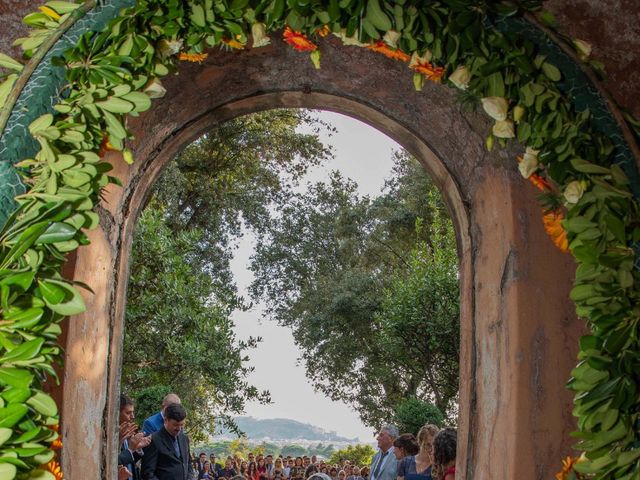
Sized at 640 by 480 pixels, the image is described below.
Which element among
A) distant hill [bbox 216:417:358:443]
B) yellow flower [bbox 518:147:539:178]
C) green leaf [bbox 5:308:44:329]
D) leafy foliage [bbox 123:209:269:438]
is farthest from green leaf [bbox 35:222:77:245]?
distant hill [bbox 216:417:358:443]

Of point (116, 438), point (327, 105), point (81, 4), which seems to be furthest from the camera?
point (327, 105)

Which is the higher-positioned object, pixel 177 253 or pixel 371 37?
pixel 177 253

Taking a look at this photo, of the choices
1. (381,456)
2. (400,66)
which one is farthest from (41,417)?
(381,456)

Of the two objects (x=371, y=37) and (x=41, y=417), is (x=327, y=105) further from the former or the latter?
(x=41, y=417)

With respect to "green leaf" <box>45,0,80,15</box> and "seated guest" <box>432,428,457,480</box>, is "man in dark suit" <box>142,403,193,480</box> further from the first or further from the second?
"green leaf" <box>45,0,80,15</box>

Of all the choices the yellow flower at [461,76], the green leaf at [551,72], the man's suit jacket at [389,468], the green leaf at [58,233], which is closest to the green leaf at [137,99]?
the green leaf at [58,233]

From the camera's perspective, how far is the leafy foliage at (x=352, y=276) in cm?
1617

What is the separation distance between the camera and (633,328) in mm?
2014

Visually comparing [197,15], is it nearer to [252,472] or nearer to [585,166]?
[585,166]

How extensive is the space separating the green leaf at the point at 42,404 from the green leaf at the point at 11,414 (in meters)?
0.05

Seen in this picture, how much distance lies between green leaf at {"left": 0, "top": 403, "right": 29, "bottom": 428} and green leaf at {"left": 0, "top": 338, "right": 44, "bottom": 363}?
0.32 feet

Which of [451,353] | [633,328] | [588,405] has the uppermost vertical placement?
[451,353]

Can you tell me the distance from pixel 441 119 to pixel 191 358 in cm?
748

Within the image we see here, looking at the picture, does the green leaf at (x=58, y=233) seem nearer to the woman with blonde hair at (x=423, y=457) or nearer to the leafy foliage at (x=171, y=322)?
the woman with blonde hair at (x=423, y=457)
